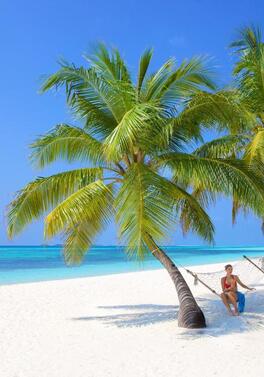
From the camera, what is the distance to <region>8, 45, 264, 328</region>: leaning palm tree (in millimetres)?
7172

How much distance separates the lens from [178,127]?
24.6ft

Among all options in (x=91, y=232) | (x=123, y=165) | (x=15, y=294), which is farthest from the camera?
(x=15, y=294)

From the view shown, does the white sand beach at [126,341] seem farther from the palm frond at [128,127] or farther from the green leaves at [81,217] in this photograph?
the palm frond at [128,127]

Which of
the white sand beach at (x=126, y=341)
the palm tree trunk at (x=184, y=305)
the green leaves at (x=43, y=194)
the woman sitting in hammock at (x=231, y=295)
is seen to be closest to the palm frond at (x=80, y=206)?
the green leaves at (x=43, y=194)

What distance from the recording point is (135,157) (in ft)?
24.6

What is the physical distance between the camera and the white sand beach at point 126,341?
5.41 meters

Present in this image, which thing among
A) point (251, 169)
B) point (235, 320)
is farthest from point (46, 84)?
point (235, 320)

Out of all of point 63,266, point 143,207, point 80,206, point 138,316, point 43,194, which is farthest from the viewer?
point 63,266

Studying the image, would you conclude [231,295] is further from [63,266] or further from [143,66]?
[63,266]

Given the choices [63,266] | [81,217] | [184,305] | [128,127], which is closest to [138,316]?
[184,305]

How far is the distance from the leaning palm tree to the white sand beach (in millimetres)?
788

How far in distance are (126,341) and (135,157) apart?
8.62ft

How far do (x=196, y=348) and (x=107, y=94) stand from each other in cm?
383

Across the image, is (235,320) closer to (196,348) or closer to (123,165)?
(196,348)
